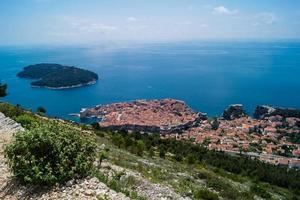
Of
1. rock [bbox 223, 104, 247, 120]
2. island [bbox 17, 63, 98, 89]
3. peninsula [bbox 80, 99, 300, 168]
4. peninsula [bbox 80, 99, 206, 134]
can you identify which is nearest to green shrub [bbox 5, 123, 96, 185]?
peninsula [bbox 80, 99, 300, 168]

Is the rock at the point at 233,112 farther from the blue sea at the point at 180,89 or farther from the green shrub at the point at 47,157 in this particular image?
the green shrub at the point at 47,157

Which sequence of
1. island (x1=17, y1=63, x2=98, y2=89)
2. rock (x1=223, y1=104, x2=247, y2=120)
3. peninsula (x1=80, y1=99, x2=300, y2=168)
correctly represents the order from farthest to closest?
1. island (x1=17, y1=63, x2=98, y2=89)
2. rock (x1=223, y1=104, x2=247, y2=120)
3. peninsula (x1=80, y1=99, x2=300, y2=168)

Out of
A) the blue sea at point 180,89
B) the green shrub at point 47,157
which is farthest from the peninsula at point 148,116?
the green shrub at point 47,157

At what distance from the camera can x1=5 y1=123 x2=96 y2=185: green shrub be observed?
6.89m

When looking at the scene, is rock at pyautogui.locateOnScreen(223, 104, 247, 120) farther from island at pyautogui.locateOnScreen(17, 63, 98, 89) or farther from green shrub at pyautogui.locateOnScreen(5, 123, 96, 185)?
green shrub at pyautogui.locateOnScreen(5, 123, 96, 185)

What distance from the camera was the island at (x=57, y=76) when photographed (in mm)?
124062

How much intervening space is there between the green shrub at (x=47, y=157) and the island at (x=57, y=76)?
118 meters

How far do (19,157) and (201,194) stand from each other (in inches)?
207

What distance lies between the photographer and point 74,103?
333ft

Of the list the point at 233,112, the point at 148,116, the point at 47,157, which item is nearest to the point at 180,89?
the point at 233,112

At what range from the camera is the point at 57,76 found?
429ft

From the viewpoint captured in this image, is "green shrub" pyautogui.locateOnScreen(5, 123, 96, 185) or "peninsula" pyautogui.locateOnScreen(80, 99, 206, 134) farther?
"peninsula" pyautogui.locateOnScreen(80, 99, 206, 134)

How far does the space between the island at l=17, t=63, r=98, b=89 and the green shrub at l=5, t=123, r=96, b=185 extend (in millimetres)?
118470

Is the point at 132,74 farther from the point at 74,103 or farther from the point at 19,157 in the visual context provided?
the point at 19,157
